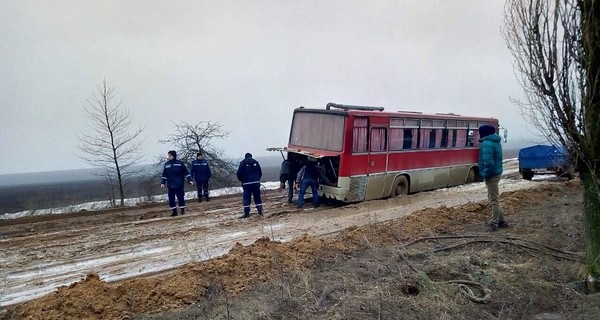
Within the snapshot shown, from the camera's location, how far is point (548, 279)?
6.07 meters

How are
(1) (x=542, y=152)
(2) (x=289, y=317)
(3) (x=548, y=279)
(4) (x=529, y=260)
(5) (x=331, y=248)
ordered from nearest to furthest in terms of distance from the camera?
1. (2) (x=289, y=317)
2. (3) (x=548, y=279)
3. (4) (x=529, y=260)
4. (5) (x=331, y=248)
5. (1) (x=542, y=152)

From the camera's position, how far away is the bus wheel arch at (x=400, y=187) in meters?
14.6

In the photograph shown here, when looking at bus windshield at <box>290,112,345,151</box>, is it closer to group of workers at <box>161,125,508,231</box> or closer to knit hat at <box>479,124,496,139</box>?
group of workers at <box>161,125,508,231</box>

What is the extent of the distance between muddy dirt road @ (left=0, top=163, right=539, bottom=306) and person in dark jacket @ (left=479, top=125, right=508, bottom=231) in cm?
278

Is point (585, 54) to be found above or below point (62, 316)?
above

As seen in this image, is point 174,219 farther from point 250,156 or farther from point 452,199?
point 452,199

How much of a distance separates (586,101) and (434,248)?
→ 10.6ft

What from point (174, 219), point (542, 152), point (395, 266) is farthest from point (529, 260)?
point (542, 152)

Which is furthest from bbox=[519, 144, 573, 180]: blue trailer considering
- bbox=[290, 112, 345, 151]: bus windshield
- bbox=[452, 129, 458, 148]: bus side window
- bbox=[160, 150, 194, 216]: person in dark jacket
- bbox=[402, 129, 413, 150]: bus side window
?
bbox=[160, 150, 194, 216]: person in dark jacket

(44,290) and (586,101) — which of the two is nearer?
(586,101)

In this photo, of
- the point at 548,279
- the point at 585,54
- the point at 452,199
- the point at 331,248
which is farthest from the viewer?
the point at 452,199

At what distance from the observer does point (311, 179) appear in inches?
513

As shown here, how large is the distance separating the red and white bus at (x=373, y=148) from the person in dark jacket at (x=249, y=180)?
1.65 m

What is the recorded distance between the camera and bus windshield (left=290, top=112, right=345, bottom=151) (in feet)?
41.8
